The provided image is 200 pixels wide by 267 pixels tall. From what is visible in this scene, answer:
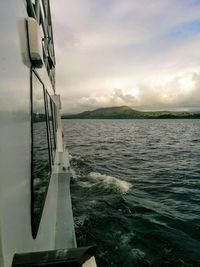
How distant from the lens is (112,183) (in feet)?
41.9

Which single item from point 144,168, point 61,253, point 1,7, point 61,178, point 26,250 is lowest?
point 144,168

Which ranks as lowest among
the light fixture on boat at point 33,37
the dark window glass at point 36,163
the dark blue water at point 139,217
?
the dark blue water at point 139,217

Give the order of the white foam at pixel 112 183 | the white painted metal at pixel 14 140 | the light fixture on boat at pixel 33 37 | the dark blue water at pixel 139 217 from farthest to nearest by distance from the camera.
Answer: the white foam at pixel 112 183
the dark blue water at pixel 139 217
the light fixture on boat at pixel 33 37
the white painted metal at pixel 14 140

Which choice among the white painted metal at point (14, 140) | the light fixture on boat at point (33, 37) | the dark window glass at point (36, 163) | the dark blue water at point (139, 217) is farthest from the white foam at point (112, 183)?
the white painted metal at point (14, 140)

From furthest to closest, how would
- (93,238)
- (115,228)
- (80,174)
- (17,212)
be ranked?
(80,174) → (115,228) → (93,238) → (17,212)

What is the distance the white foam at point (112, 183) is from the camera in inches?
470

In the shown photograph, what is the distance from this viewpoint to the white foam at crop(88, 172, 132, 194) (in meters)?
11.9

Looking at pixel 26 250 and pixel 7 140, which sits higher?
pixel 7 140

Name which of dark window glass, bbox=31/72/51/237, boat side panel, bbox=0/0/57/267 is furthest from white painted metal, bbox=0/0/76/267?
dark window glass, bbox=31/72/51/237

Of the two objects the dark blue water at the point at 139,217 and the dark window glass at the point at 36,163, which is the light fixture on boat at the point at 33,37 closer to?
the dark window glass at the point at 36,163

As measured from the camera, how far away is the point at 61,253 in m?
1.38

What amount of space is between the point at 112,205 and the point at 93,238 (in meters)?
2.39

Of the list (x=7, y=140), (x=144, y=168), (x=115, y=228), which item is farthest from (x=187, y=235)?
(x=144, y=168)

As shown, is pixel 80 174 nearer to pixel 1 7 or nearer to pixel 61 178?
pixel 61 178
